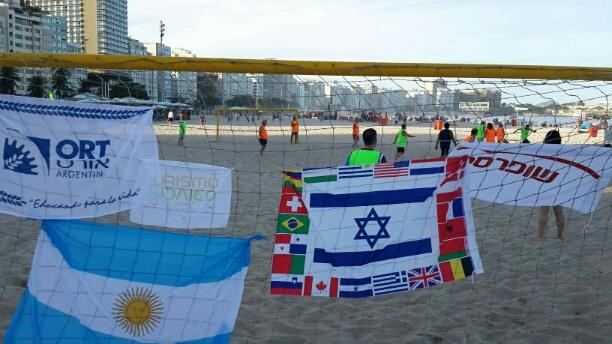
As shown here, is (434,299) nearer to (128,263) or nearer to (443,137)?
(128,263)

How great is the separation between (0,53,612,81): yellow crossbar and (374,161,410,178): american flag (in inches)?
22.8

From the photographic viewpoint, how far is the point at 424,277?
335 centimetres

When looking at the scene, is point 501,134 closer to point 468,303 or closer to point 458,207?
point 468,303

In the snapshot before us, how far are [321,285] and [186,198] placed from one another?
103cm

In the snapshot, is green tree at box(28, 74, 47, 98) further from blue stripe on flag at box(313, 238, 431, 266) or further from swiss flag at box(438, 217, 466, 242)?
swiss flag at box(438, 217, 466, 242)

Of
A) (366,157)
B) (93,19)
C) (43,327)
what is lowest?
(43,327)

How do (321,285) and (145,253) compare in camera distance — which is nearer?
(145,253)

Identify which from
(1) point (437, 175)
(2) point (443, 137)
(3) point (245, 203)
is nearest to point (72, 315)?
(1) point (437, 175)

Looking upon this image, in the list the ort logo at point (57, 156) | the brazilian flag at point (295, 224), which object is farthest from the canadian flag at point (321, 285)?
the ort logo at point (57, 156)

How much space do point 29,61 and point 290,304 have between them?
2.64 meters

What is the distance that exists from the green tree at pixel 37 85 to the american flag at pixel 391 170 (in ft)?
8.27

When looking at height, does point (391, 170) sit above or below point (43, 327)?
above

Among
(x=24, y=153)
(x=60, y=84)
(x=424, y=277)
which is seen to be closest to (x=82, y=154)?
(x=24, y=153)

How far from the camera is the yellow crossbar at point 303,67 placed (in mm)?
3066
